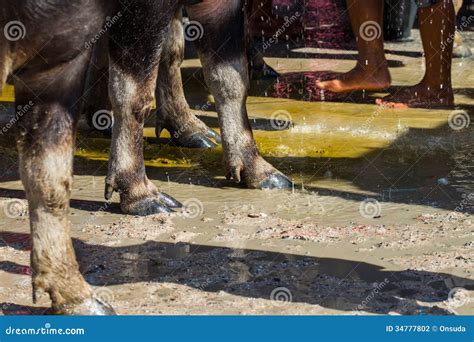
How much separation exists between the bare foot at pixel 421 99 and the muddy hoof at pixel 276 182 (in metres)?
2.10

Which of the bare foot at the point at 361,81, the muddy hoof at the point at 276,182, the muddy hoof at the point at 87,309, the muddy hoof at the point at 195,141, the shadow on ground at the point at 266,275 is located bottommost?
the muddy hoof at the point at 87,309

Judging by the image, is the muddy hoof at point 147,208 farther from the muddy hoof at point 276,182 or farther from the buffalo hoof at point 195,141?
the buffalo hoof at point 195,141

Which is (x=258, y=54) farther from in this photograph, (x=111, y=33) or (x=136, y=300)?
(x=136, y=300)

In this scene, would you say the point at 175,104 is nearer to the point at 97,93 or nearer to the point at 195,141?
the point at 195,141

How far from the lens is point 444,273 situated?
5.18 meters

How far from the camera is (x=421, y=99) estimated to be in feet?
28.2

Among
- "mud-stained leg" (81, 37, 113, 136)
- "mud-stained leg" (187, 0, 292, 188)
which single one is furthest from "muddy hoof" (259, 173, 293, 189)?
"mud-stained leg" (81, 37, 113, 136)

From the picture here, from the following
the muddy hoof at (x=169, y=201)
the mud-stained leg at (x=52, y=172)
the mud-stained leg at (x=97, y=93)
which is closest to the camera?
the mud-stained leg at (x=52, y=172)

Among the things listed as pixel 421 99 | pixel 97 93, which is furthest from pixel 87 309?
pixel 421 99

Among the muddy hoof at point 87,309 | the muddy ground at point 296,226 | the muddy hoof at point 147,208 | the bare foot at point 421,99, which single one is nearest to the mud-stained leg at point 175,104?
the muddy ground at point 296,226

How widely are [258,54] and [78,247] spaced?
14.3 ft

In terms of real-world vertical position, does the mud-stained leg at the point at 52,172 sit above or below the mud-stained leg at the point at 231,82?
below

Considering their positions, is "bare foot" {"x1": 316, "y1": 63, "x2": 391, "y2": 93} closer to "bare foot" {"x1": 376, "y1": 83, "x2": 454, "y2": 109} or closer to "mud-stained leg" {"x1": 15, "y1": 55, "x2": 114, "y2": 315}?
"bare foot" {"x1": 376, "y1": 83, "x2": 454, "y2": 109}

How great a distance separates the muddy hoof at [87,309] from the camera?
4613 millimetres
